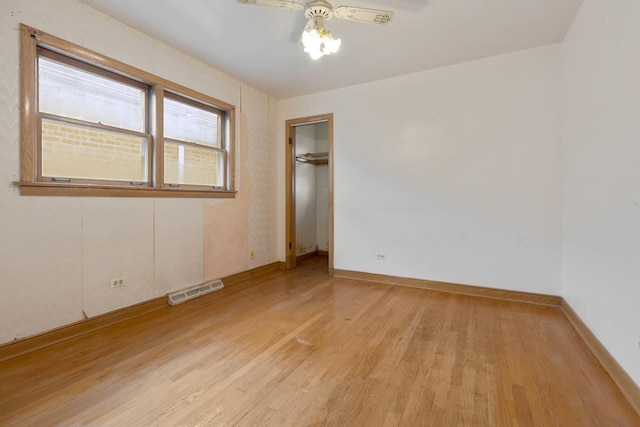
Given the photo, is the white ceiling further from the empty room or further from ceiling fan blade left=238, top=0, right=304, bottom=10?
ceiling fan blade left=238, top=0, right=304, bottom=10

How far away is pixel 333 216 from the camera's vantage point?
4.10m

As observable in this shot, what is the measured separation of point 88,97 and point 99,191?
0.82 metres

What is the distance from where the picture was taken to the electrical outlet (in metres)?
2.47

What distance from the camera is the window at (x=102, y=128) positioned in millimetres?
2045

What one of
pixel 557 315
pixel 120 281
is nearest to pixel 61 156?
pixel 120 281

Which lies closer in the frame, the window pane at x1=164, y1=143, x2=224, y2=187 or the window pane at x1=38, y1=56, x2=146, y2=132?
the window pane at x1=38, y1=56, x2=146, y2=132

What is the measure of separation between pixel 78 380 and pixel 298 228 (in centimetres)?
358

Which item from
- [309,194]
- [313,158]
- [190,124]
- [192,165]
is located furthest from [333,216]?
[190,124]

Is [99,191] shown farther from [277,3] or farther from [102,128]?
[277,3]

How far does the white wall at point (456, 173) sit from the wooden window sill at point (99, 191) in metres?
1.99

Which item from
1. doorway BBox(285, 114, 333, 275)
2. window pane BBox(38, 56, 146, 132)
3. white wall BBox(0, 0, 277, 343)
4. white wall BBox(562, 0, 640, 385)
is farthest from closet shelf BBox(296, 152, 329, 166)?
white wall BBox(562, 0, 640, 385)

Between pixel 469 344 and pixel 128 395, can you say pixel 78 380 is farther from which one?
pixel 469 344

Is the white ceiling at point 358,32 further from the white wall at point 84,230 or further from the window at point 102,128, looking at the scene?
the window at point 102,128

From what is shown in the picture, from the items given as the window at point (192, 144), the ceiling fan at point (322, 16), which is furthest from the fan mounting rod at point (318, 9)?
the window at point (192, 144)
